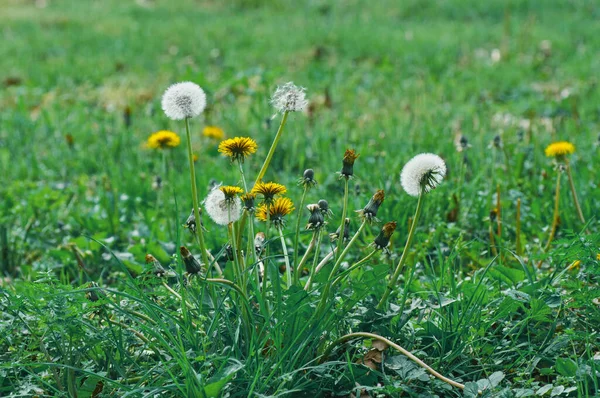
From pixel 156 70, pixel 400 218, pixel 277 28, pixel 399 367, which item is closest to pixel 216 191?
pixel 399 367

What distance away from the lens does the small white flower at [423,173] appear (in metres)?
1.74

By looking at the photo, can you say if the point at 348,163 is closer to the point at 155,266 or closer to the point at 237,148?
the point at 237,148

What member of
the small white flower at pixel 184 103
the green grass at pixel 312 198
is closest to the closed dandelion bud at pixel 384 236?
the green grass at pixel 312 198

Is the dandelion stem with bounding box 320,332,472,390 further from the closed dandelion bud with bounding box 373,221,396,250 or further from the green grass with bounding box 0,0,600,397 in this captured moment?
the closed dandelion bud with bounding box 373,221,396,250

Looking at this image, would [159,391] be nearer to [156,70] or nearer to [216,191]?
[216,191]

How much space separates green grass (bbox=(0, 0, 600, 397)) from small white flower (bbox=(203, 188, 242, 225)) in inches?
5.7

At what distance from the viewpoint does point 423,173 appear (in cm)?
174

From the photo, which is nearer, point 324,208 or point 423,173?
point 423,173

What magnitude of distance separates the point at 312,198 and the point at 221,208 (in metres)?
1.39

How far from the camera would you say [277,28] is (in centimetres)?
770

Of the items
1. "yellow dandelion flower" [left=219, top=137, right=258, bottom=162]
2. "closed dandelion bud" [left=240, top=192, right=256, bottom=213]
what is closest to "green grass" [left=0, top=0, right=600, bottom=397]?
"closed dandelion bud" [left=240, top=192, right=256, bottom=213]

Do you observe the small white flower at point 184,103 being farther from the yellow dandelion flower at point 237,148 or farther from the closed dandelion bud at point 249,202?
the closed dandelion bud at point 249,202

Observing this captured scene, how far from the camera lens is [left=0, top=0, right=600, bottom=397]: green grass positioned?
177 centimetres

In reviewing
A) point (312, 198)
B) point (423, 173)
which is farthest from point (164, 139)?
point (423, 173)
